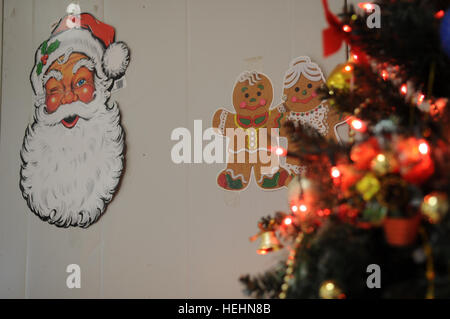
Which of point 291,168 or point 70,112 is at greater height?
point 70,112

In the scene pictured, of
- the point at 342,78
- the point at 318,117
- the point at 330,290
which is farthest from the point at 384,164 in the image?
the point at 318,117

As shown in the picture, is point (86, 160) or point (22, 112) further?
point (22, 112)

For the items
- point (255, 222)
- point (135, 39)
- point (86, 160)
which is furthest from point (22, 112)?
point (255, 222)

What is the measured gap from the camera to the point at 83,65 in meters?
1.51

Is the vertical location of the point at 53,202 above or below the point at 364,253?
above

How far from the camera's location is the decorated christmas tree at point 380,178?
19.6 inches

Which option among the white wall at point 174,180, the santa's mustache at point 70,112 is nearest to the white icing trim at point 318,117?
the white wall at point 174,180

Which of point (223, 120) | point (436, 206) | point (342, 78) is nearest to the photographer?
point (436, 206)

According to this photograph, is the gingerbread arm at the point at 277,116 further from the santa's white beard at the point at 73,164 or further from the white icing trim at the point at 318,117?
the santa's white beard at the point at 73,164

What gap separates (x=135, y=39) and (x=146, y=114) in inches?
11.2

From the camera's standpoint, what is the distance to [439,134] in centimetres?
55

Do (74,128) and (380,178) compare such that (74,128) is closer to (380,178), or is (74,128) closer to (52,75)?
(52,75)

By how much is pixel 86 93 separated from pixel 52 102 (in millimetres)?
177
